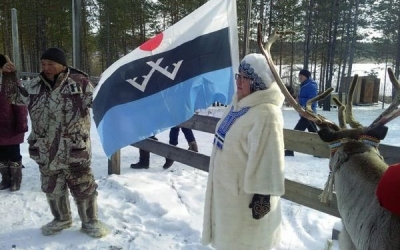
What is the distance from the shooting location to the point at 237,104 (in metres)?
2.82

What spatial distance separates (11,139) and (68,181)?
1.88 metres

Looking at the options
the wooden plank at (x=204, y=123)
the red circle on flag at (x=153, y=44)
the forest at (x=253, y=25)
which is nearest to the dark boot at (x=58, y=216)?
the red circle on flag at (x=153, y=44)

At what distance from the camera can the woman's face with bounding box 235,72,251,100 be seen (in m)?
2.72

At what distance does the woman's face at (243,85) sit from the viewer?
2719mm

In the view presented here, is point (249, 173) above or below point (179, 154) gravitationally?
above

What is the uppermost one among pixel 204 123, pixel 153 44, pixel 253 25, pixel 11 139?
pixel 253 25

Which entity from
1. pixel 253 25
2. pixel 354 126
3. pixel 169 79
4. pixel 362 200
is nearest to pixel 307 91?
pixel 169 79

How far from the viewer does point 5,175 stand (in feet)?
17.6

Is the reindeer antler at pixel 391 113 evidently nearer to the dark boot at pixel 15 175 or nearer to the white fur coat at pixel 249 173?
the white fur coat at pixel 249 173

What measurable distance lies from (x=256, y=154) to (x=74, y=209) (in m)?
3.10

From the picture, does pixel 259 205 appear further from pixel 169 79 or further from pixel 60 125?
pixel 169 79

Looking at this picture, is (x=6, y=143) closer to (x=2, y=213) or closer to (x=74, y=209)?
(x=2, y=213)

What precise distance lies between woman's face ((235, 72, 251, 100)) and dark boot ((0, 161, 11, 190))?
13.4 feet

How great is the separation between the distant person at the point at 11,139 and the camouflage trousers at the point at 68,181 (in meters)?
1.68
